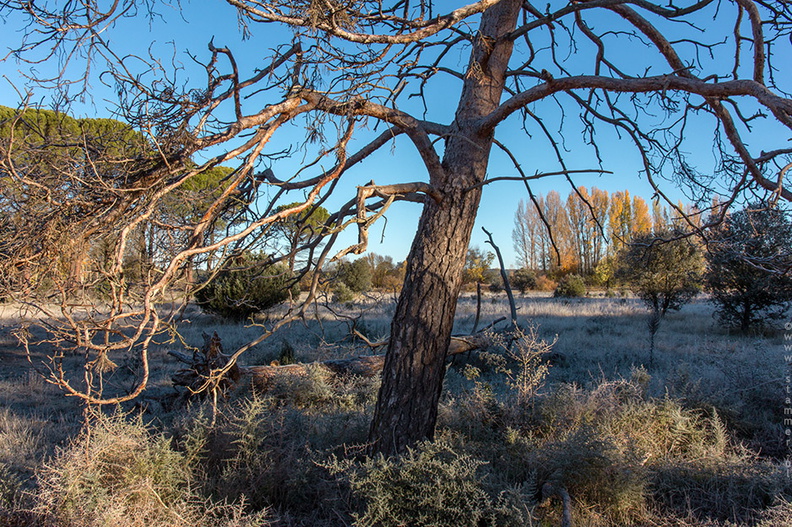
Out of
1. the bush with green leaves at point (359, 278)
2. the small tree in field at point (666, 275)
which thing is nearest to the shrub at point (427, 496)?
the small tree in field at point (666, 275)

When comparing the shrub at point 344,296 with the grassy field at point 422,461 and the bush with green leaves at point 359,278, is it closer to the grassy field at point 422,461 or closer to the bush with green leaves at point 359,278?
the bush with green leaves at point 359,278

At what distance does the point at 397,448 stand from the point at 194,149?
2.38 meters

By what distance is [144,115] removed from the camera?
107 inches

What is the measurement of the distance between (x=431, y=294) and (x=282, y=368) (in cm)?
379

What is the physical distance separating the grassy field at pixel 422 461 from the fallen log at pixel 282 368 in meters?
0.19

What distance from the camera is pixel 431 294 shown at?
347 centimetres

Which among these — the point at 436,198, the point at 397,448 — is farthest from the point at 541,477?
the point at 436,198

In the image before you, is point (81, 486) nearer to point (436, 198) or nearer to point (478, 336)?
point (436, 198)

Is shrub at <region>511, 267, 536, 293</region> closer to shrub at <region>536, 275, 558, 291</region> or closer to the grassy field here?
shrub at <region>536, 275, 558, 291</region>

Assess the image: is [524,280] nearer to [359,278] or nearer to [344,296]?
[359,278]

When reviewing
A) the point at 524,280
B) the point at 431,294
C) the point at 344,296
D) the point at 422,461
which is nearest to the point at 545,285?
the point at 524,280

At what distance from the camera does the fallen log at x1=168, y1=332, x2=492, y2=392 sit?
20.1 feet

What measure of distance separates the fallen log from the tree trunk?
7.53ft

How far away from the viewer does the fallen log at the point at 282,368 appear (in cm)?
614
